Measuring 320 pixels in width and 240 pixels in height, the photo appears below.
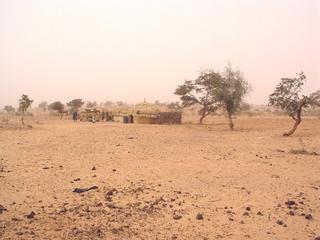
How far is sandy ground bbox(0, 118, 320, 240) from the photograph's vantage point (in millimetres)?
6918

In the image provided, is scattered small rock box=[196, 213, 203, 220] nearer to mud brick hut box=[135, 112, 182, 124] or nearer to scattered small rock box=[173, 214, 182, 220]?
scattered small rock box=[173, 214, 182, 220]

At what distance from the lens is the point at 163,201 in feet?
27.5

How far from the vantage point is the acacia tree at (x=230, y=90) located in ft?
102

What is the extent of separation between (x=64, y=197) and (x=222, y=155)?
23.0ft

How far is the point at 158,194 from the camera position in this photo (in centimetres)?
888

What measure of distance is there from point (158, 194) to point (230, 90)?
76.3 feet

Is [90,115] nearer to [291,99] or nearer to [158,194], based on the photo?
[291,99]

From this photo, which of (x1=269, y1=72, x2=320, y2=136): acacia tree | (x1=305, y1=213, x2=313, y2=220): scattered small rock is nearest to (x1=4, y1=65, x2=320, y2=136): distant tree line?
(x1=269, y1=72, x2=320, y2=136): acacia tree

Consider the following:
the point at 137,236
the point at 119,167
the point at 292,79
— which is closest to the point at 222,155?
the point at 119,167

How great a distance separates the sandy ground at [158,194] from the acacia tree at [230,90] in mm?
16070

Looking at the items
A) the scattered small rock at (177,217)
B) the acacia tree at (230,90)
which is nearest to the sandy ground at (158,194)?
the scattered small rock at (177,217)

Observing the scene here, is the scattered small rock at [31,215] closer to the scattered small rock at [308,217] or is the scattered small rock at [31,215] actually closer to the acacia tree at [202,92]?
the scattered small rock at [308,217]

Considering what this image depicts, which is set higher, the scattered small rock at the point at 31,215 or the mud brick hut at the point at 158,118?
the mud brick hut at the point at 158,118

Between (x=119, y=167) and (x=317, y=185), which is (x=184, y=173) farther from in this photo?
(x=317, y=185)
